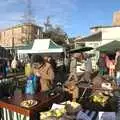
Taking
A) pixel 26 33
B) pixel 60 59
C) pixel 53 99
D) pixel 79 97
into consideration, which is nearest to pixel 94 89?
pixel 79 97

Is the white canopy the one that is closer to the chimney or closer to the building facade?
the chimney

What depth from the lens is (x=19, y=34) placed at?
60406 mm

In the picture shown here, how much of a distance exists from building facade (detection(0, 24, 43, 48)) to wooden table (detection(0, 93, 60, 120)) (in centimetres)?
3886

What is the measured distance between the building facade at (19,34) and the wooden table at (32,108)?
38857 mm

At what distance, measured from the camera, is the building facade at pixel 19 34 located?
53513mm

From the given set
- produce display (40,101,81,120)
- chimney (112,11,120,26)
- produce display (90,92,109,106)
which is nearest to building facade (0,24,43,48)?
chimney (112,11,120,26)

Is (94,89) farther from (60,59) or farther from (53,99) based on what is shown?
(60,59)

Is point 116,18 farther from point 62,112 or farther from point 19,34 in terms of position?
point 62,112

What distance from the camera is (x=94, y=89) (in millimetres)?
9617

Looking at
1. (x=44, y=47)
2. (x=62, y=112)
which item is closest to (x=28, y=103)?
(x=62, y=112)

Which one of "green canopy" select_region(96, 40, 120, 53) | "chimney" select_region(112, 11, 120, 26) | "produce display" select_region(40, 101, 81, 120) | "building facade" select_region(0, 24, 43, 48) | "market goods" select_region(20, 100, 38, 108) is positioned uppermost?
"chimney" select_region(112, 11, 120, 26)

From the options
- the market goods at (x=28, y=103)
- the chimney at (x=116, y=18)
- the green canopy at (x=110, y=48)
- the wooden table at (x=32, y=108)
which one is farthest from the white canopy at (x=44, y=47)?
the chimney at (x=116, y=18)

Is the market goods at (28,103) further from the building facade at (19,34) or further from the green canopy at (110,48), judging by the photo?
the building facade at (19,34)

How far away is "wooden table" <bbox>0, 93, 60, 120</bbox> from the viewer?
6.50 m
